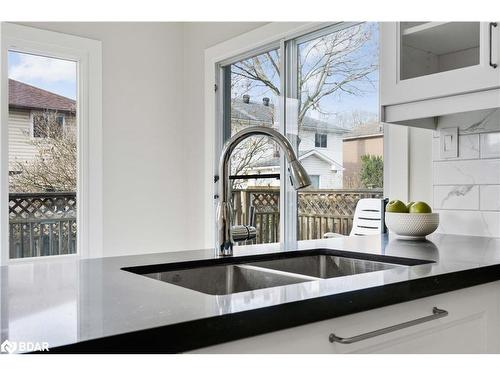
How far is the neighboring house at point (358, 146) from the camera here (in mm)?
2402

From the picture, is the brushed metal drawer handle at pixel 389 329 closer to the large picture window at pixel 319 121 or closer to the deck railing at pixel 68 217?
the large picture window at pixel 319 121

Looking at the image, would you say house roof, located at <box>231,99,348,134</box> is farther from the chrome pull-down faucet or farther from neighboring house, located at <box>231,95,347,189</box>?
the chrome pull-down faucet

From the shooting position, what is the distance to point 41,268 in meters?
1.16

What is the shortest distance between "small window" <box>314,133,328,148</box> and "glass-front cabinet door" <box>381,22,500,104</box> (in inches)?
34.1

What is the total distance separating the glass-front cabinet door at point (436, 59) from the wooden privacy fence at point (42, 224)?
2.35m

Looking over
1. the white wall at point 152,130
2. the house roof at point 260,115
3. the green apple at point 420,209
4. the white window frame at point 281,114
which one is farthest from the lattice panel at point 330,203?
the white wall at point 152,130

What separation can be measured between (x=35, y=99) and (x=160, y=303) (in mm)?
2772

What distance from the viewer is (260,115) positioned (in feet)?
10.6

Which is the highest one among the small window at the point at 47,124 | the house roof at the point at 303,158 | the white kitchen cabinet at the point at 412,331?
the small window at the point at 47,124

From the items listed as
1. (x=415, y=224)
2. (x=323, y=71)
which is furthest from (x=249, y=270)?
(x=323, y=71)

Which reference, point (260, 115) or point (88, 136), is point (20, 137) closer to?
point (88, 136)

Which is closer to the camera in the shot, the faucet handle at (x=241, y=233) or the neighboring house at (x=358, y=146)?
the faucet handle at (x=241, y=233)
